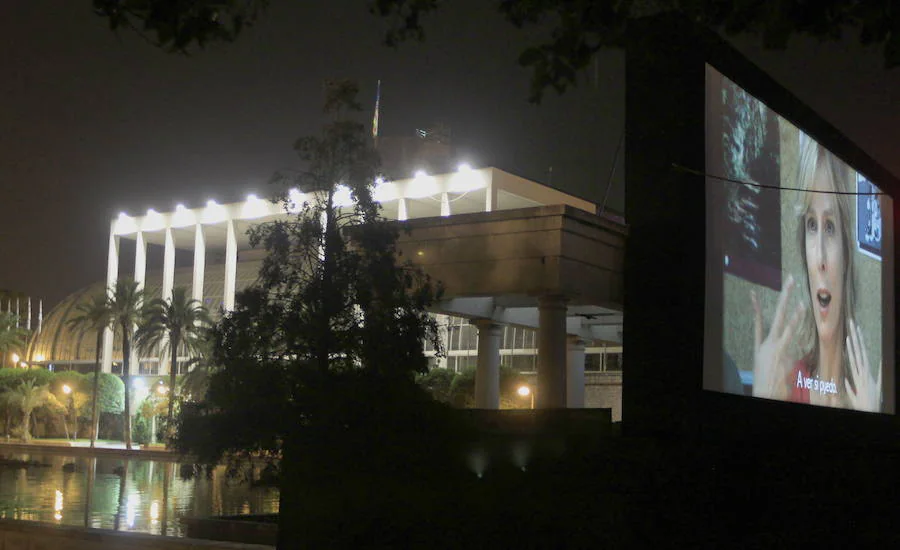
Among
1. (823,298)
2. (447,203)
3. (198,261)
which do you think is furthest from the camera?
(198,261)

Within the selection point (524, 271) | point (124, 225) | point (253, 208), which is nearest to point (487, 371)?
point (524, 271)

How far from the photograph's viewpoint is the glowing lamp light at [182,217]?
279ft

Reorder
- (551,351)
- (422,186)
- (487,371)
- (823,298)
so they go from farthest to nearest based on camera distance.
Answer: (422,186), (487,371), (551,351), (823,298)

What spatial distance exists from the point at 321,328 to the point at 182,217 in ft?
226

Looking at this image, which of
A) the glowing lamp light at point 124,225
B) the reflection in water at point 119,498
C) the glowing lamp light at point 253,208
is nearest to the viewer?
the reflection in water at point 119,498

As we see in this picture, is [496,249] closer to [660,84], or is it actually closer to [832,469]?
[660,84]

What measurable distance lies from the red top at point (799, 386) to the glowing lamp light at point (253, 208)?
57.2m

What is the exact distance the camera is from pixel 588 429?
14.5 meters

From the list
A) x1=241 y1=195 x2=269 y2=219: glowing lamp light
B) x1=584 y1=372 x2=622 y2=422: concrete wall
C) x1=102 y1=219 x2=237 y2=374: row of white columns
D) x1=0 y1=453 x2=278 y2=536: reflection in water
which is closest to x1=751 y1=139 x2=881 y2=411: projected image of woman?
x1=0 y1=453 x2=278 y2=536: reflection in water

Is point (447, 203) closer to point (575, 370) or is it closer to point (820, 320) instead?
point (575, 370)

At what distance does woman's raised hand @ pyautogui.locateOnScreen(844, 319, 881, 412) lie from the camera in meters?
27.8

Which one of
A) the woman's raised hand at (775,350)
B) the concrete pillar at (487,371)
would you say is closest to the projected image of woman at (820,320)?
the woman's raised hand at (775,350)

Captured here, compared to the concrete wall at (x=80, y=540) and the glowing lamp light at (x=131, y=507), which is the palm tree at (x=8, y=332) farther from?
the concrete wall at (x=80, y=540)

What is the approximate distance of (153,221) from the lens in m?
88.4
